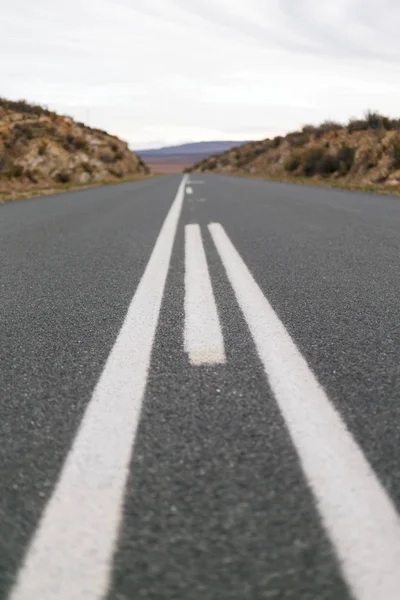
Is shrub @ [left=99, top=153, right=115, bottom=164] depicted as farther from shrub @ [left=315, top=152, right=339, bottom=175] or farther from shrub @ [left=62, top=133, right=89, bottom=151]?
shrub @ [left=315, top=152, right=339, bottom=175]

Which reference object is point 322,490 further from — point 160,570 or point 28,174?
point 28,174

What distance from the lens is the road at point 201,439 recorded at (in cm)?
143

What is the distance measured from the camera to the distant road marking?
308 cm

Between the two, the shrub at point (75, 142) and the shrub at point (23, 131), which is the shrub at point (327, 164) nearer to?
the shrub at point (75, 142)

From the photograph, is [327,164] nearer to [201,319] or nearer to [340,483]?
[201,319]

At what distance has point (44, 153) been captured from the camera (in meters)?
34.9

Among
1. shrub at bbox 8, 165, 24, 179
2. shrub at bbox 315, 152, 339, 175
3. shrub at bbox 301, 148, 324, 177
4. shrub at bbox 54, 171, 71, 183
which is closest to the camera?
shrub at bbox 8, 165, 24, 179

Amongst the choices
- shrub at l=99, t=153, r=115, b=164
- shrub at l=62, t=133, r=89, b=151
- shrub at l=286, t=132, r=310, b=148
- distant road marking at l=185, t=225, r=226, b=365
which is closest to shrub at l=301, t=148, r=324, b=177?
shrub at l=62, t=133, r=89, b=151

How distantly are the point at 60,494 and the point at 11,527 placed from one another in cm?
18

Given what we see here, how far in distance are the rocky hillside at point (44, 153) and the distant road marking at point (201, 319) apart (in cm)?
2326

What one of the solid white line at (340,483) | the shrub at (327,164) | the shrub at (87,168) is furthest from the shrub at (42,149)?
the solid white line at (340,483)

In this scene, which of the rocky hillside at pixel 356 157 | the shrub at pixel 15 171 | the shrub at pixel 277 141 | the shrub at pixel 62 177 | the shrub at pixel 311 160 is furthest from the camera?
the shrub at pixel 277 141

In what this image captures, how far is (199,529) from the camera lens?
5.17 ft

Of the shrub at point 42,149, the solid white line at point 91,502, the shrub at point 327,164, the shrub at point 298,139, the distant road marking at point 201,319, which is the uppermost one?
the shrub at point 298,139
